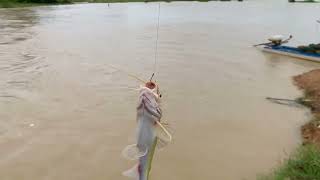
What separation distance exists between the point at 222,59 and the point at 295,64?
8.90 feet

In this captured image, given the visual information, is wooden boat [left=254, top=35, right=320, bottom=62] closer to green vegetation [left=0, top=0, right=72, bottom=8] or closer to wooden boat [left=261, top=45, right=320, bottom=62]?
wooden boat [left=261, top=45, right=320, bottom=62]

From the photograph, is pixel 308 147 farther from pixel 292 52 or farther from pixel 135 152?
pixel 292 52

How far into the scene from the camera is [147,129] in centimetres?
392

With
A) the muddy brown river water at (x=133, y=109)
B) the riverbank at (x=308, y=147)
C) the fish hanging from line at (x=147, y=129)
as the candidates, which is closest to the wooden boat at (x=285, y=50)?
the muddy brown river water at (x=133, y=109)

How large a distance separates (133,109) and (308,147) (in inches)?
184

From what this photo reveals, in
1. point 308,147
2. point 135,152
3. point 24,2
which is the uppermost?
point 135,152

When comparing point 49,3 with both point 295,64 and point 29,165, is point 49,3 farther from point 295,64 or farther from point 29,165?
point 29,165

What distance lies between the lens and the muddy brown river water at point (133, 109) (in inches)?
291

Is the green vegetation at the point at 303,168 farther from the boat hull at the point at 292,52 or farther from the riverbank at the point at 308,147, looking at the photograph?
the boat hull at the point at 292,52

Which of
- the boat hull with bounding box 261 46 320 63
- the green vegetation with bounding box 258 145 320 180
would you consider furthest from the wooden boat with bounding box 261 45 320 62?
the green vegetation with bounding box 258 145 320 180

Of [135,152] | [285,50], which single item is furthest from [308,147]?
[285,50]

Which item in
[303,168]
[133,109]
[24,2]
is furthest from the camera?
[24,2]

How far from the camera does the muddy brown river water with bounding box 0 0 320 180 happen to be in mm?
7395

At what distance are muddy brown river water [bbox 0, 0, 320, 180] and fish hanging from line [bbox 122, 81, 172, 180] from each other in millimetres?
2890
